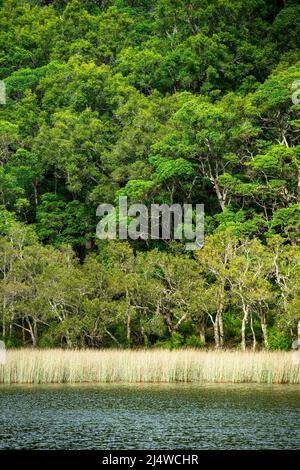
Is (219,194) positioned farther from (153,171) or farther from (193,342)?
(193,342)

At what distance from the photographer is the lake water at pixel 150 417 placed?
41.3 feet

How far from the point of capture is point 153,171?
35.8 m

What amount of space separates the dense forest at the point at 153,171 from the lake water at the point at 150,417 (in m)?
8.35

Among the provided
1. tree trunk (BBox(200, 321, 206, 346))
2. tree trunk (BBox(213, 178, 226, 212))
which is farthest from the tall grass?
tree trunk (BBox(213, 178, 226, 212))

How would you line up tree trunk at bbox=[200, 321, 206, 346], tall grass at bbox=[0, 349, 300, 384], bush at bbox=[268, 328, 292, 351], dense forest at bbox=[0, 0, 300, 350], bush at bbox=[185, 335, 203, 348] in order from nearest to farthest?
tall grass at bbox=[0, 349, 300, 384], bush at bbox=[268, 328, 292, 351], dense forest at bbox=[0, 0, 300, 350], bush at bbox=[185, 335, 203, 348], tree trunk at bbox=[200, 321, 206, 346]

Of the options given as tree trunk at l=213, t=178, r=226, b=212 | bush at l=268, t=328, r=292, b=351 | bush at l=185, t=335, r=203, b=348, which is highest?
tree trunk at l=213, t=178, r=226, b=212

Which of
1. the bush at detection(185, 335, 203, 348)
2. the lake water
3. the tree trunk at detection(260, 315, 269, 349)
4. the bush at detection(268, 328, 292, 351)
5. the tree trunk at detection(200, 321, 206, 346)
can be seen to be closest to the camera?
the lake water

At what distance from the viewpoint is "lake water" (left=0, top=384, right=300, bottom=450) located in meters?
12.6

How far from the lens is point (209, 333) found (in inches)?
1230

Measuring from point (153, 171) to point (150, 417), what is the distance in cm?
2184

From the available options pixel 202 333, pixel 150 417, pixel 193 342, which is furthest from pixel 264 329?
pixel 150 417

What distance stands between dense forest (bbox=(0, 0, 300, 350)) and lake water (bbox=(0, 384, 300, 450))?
8.35 m

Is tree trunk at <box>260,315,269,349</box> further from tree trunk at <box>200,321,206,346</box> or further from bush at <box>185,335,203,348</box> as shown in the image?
bush at <box>185,335,203,348</box>

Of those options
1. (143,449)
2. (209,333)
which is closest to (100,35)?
(209,333)
